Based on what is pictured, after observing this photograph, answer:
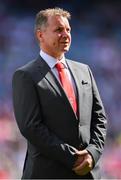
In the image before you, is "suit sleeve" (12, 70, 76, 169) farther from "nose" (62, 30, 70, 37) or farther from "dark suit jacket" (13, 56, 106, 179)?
"nose" (62, 30, 70, 37)

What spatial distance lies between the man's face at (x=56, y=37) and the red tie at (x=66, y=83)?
0.05m

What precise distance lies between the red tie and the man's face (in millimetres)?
55

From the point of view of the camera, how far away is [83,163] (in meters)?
2.37

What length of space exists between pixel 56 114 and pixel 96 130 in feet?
0.69

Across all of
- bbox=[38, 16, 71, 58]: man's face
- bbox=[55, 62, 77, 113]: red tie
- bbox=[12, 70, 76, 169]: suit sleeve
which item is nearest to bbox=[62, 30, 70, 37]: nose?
bbox=[38, 16, 71, 58]: man's face

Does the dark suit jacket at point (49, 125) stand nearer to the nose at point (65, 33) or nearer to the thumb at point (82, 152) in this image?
the thumb at point (82, 152)

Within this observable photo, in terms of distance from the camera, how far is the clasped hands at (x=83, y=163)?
237cm

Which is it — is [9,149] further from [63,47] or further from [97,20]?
[63,47]

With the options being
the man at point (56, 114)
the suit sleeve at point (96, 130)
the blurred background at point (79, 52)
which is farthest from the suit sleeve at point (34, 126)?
the blurred background at point (79, 52)

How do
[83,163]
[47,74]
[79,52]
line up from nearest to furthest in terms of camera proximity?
[83,163] → [47,74] → [79,52]

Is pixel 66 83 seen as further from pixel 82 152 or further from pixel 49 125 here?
pixel 82 152

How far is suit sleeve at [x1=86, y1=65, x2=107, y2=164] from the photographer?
2.43 meters

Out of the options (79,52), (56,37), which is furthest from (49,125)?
(79,52)

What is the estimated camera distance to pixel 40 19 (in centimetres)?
255
